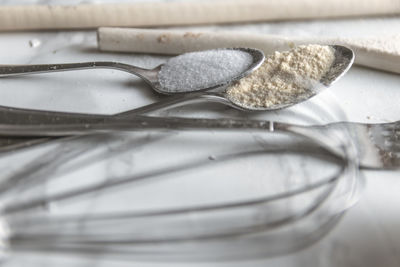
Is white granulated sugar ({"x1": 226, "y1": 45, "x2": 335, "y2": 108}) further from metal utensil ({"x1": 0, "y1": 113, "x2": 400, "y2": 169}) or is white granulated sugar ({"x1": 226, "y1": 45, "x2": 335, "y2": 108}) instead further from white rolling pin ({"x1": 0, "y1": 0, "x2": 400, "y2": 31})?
white rolling pin ({"x1": 0, "y1": 0, "x2": 400, "y2": 31})

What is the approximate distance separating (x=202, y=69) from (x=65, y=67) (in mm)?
207

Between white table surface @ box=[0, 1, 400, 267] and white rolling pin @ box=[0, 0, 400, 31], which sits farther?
white rolling pin @ box=[0, 0, 400, 31]

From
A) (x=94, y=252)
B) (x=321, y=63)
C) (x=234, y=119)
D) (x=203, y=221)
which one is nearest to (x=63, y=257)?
(x=94, y=252)

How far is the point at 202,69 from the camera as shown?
603 millimetres

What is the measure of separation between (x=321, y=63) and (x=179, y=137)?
23 cm

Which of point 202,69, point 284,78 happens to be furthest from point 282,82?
point 202,69

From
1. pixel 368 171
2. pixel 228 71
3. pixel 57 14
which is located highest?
pixel 57 14

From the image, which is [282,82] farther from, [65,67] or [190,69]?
[65,67]

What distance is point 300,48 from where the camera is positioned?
1.99 ft

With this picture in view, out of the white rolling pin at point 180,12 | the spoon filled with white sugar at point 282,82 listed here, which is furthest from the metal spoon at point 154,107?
the white rolling pin at point 180,12

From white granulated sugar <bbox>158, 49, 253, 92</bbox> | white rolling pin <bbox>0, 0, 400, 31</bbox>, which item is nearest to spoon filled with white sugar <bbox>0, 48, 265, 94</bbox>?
white granulated sugar <bbox>158, 49, 253, 92</bbox>

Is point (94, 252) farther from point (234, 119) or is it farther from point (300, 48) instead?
point (300, 48)

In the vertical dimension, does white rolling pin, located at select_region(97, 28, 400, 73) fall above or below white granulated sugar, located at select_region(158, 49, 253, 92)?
above

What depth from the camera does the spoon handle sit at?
0.63 meters
